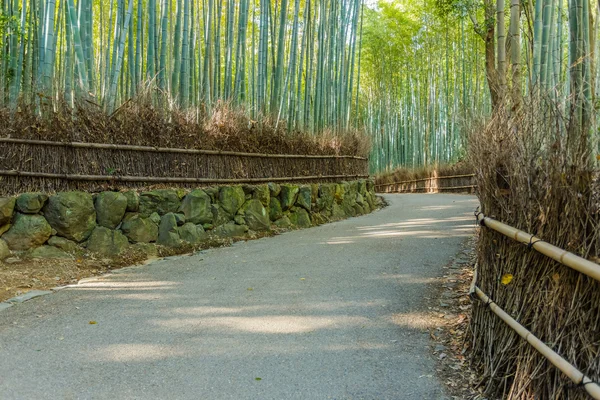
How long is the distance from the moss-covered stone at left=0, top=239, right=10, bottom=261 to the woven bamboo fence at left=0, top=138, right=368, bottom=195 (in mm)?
535

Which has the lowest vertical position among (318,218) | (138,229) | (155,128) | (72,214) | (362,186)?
(318,218)

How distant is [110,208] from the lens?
18.2 feet

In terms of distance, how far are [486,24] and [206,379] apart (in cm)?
864

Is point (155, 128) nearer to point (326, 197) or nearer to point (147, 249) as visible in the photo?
point (147, 249)

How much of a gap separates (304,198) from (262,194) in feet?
3.59

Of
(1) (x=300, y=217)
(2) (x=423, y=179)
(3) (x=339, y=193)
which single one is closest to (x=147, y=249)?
(1) (x=300, y=217)

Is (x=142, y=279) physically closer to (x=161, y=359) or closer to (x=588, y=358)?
(x=161, y=359)

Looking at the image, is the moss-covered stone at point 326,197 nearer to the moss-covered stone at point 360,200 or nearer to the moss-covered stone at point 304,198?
the moss-covered stone at point 304,198

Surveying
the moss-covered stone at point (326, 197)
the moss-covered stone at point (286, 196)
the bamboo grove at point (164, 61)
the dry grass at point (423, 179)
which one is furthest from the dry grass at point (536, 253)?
the dry grass at point (423, 179)

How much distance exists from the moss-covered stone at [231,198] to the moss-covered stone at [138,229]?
120cm

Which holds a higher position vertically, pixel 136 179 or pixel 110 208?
pixel 136 179

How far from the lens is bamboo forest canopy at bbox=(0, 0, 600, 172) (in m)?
4.44

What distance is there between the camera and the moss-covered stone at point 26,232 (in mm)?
4922

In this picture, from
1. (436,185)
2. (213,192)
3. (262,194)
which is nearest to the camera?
(213,192)
